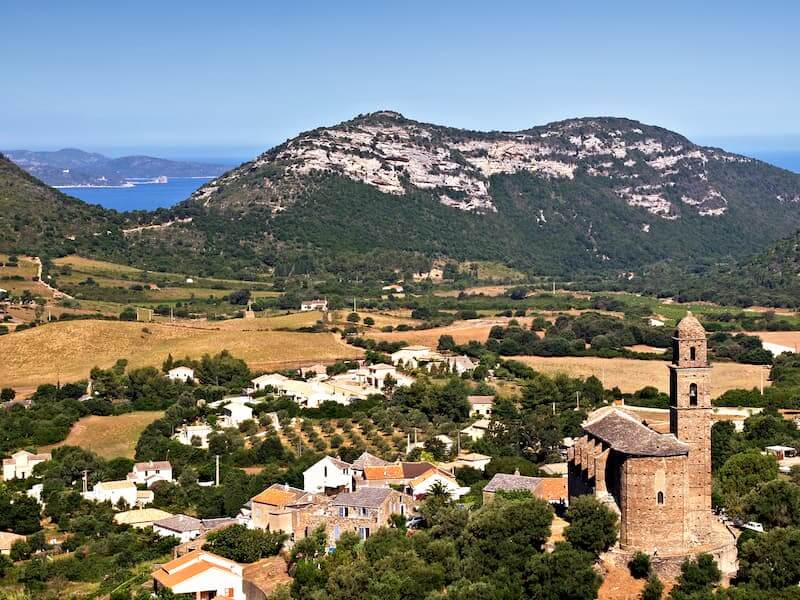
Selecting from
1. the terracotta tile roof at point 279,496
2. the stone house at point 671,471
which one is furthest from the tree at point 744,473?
the terracotta tile roof at point 279,496

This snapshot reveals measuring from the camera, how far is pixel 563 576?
3153 centimetres

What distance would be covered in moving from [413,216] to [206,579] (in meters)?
128

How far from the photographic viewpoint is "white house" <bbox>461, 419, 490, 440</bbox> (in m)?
56.1

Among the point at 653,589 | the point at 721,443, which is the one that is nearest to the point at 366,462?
the point at 721,443

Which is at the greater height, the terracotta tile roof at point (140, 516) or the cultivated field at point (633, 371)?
the cultivated field at point (633, 371)

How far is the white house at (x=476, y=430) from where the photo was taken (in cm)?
5609

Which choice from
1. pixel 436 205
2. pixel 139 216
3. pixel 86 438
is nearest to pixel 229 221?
pixel 139 216

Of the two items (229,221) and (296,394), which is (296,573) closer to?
(296,394)

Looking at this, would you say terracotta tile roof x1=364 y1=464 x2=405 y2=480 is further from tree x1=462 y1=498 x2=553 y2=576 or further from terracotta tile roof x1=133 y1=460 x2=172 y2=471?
tree x1=462 y1=498 x2=553 y2=576

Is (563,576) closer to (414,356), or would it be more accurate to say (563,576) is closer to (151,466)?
(151,466)

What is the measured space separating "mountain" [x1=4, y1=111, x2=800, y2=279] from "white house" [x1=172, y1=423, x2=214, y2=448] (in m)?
66.8

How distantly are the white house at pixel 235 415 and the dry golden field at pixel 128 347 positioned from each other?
538 inches

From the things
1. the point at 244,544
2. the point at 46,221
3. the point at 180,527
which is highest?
the point at 46,221

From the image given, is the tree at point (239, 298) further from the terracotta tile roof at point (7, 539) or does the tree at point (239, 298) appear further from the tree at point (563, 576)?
the tree at point (563, 576)
